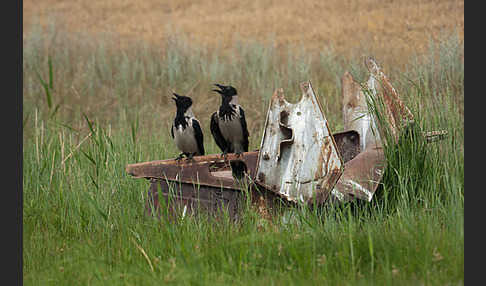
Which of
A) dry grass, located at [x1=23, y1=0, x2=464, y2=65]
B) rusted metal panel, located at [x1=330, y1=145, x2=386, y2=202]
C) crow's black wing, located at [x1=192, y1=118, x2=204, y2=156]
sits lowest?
rusted metal panel, located at [x1=330, y1=145, x2=386, y2=202]

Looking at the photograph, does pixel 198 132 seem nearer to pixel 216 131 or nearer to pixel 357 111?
pixel 216 131

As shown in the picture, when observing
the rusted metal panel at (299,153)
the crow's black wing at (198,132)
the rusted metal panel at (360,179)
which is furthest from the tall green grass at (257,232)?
the crow's black wing at (198,132)

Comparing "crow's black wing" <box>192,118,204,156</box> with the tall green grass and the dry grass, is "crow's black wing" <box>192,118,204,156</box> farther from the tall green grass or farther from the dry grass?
the dry grass

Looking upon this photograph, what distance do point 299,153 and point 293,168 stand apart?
0.12 m

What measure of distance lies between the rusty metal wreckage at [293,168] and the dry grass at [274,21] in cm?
582

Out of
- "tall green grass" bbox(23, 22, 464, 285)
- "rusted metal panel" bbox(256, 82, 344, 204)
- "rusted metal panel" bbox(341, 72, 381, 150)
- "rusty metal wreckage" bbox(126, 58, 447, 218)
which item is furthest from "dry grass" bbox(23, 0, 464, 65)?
"rusted metal panel" bbox(256, 82, 344, 204)

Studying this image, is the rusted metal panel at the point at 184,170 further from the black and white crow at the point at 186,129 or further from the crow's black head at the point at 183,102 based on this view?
the crow's black head at the point at 183,102

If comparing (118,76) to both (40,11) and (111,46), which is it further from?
(40,11)

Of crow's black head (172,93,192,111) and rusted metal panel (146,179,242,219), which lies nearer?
rusted metal panel (146,179,242,219)

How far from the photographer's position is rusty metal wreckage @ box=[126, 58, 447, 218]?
151 inches

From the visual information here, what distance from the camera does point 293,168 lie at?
154 inches

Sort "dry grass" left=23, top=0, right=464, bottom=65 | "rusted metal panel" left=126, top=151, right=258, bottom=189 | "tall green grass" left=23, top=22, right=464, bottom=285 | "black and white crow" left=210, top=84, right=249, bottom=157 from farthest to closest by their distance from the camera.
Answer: "dry grass" left=23, top=0, right=464, bottom=65 < "black and white crow" left=210, top=84, right=249, bottom=157 < "rusted metal panel" left=126, top=151, right=258, bottom=189 < "tall green grass" left=23, top=22, right=464, bottom=285

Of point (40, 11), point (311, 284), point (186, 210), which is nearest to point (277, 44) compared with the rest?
point (40, 11)

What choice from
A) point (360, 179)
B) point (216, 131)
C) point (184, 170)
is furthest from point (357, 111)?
point (184, 170)
